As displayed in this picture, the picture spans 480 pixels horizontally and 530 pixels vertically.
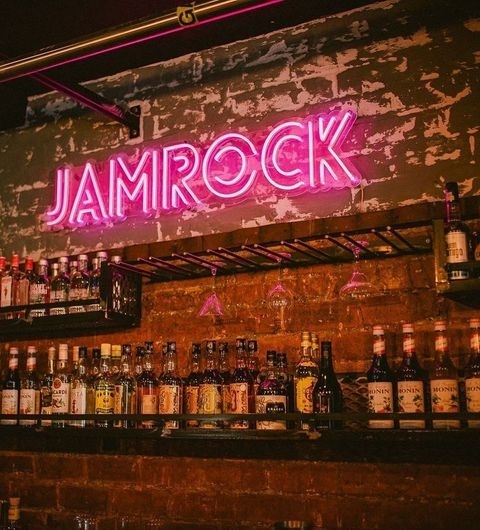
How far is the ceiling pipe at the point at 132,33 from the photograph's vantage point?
235 centimetres

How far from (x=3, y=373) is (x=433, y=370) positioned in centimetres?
241

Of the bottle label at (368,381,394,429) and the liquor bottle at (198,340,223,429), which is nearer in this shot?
the bottle label at (368,381,394,429)

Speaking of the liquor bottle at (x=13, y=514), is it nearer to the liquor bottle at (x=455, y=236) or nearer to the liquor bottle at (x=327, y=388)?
the liquor bottle at (x=327, y=388)

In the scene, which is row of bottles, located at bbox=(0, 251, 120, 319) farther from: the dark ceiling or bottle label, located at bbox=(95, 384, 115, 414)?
the dark ceiling

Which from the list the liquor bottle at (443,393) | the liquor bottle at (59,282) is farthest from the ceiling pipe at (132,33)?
the liquor bottle at (443,393)

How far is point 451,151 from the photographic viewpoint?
118 inches

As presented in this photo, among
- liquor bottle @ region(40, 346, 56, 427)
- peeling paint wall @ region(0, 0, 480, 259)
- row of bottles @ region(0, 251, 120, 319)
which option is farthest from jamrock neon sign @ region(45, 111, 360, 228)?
liquor bottle @ region(40, 346, 56, 427)

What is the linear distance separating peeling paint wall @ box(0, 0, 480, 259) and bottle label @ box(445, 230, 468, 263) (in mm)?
388

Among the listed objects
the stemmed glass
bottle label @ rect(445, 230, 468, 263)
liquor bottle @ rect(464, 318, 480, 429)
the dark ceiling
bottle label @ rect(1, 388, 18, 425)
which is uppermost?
the dark ceiling

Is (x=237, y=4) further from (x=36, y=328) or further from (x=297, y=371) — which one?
(x=36, y=328)

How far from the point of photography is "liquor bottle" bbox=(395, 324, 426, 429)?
8.31ft

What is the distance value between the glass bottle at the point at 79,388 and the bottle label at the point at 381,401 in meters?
1.28

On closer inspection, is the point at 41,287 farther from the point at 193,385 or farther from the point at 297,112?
the point at 297,112

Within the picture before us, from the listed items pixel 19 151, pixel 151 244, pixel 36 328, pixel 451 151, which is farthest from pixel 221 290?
pixel 19 151
